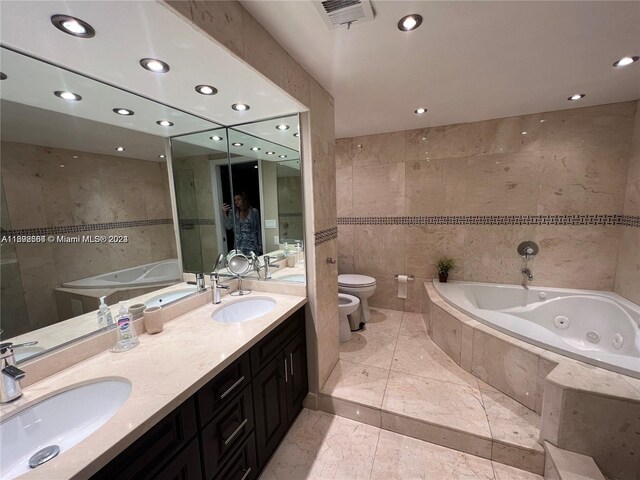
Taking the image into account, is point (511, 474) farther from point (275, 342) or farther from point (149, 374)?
point (149, 374)

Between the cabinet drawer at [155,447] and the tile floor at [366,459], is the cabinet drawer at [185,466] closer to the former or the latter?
the cabinet drawer at [155,447]

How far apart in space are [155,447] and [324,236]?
4.58 feet

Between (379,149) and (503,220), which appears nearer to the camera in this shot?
(503,220)

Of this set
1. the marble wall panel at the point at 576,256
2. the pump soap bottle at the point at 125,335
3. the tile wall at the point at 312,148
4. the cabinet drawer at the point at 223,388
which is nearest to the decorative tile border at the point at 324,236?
the tile wall at the point at 312,148

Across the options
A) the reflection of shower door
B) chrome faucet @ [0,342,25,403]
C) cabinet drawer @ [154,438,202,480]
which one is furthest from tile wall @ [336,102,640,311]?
chrome faucet @ [0,342,25,403]

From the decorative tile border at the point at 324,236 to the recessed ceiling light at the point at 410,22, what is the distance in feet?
3.89

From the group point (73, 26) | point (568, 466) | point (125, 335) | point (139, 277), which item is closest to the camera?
point (73, 26)

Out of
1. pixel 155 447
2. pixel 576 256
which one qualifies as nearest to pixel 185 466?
pixel 155 447

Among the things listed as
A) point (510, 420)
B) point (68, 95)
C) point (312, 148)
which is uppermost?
point (68, 95)

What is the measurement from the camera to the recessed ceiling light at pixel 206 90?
1.30m

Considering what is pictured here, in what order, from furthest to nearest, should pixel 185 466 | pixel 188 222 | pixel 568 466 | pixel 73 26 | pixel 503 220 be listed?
pixel 503 220, pixel 188 222, pixel 568 466, pixel 185 466, pixel 73 26

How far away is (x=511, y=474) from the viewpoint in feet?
4.79

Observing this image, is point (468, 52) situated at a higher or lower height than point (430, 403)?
higher

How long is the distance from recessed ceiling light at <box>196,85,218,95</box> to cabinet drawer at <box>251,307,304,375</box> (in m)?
1.33
